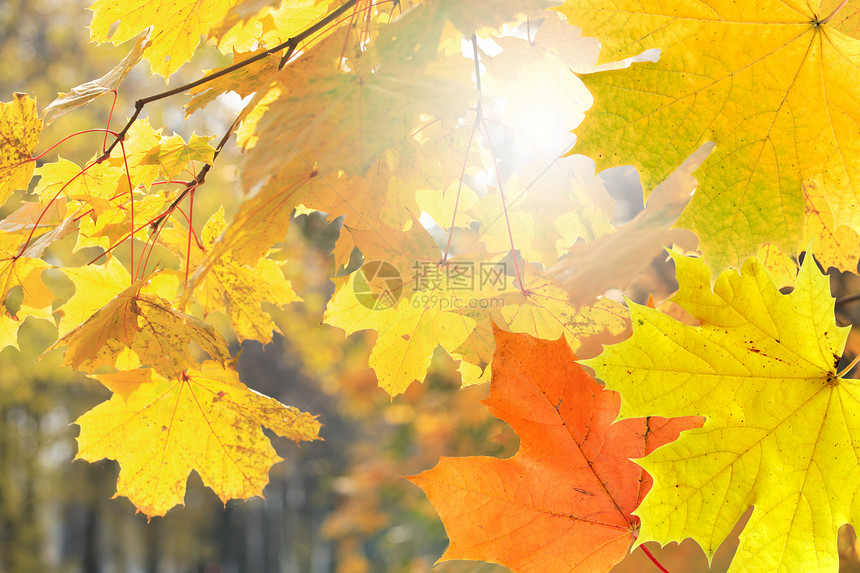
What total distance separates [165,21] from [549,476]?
812 mm

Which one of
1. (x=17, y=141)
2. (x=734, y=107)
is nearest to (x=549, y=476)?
(x=734, y=107)

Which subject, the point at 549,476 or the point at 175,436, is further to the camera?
the point at 175,436

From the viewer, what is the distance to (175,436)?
105cm

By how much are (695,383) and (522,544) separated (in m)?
0.24

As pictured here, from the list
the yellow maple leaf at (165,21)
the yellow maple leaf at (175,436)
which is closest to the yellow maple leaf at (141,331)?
the yellow maple leaf at (175,436)

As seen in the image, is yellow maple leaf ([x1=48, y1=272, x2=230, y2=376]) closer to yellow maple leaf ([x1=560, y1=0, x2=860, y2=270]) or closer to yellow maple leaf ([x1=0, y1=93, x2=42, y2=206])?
yellow maple leaf ([x1=0, y1=93, x2=42, y2=206])

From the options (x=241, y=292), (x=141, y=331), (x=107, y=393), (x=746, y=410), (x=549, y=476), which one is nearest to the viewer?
(x=746, y=410)

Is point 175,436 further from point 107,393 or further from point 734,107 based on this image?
point 107,393

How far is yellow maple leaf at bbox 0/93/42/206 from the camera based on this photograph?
827mm

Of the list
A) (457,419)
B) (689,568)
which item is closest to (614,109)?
(689,568)

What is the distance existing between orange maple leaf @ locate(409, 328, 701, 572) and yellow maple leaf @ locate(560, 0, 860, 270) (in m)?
0.20

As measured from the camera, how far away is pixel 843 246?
87 centimetres

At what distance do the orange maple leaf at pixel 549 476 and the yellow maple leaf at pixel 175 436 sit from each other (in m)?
0.50

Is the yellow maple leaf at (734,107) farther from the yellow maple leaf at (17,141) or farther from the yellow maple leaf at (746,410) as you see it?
the yellow maple leaf at (17,141)
